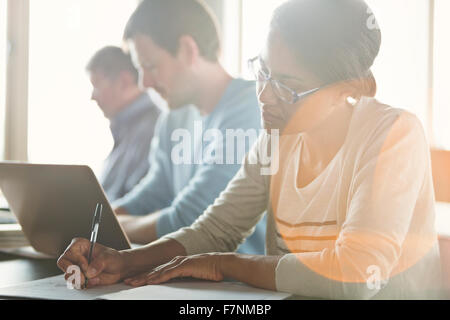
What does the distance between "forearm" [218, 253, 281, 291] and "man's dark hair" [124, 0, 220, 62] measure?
1.21m

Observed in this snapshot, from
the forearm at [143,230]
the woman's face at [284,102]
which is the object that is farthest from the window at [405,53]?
the woman's face at [284,102]

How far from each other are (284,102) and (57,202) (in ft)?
1.77

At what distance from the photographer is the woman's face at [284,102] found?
1038mm

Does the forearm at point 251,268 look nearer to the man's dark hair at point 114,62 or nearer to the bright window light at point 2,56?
the man's dark hair at point 114,62

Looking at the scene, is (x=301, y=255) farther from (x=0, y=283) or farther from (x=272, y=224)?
(x=0, y=283)

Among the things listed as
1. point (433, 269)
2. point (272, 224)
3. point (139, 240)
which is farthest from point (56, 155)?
point (433, 269)

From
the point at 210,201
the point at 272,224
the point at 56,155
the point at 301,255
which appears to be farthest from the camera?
the point at 56,155

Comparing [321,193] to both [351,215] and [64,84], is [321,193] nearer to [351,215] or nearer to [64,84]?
[351,215]

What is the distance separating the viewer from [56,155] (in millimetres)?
3381

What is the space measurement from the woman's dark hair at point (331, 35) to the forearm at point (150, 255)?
495 mm

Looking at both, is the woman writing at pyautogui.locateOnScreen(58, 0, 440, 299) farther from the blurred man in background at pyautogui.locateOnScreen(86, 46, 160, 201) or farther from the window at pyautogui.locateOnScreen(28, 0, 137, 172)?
the window at pyautogui.locateOnScreen(28, 0, 137, 172)
